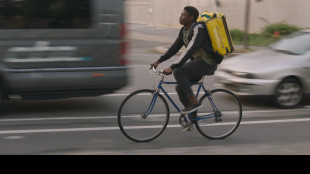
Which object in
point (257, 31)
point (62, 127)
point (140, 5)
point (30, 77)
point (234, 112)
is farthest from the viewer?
point (140, 5)

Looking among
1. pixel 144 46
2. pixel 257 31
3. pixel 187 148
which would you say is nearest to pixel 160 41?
pixel 144 46

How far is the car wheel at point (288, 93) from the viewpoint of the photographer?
321 inches

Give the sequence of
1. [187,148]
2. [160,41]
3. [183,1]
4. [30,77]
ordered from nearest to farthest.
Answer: [187,148] < [30,77] < [160,41] < [183,1]

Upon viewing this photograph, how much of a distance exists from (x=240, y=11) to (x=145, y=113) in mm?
23267

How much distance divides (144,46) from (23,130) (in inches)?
606

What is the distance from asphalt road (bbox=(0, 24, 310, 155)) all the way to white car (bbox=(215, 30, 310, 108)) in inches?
11.4

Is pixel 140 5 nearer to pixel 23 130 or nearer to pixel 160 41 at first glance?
pixel 160 41

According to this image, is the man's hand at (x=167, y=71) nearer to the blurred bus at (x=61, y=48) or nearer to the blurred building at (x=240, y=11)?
the blurred bus at (x=61, y=48)

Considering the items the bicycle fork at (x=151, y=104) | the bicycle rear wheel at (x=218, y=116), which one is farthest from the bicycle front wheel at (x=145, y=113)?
the bicycle rear wheel at (x=218, y=116)

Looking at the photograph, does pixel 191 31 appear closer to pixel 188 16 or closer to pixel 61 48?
pixel 188 16

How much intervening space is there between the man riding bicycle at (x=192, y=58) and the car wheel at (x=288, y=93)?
2718 mm

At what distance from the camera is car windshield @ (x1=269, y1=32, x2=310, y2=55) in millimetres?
8633

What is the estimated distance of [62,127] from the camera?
22.0 ft

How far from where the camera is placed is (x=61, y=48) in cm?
720
